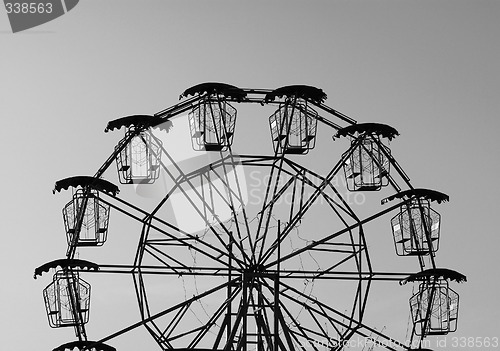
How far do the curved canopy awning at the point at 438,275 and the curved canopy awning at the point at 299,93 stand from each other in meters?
5.53

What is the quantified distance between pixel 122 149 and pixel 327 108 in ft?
19.0

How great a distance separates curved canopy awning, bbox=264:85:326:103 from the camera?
34219 millimetres

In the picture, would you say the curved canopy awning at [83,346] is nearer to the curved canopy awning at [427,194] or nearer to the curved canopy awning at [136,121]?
the curved canopy awning at [136,121]

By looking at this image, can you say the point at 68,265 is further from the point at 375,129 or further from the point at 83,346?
the point at 375,129

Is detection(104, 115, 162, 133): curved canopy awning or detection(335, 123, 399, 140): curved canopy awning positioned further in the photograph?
detection(335, 123, 399, 140): curved canopy awning

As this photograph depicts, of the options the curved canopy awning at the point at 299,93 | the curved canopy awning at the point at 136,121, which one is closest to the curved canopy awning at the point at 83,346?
the curved canopy awning at the point at 136,121

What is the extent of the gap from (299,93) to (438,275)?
20.6 feet

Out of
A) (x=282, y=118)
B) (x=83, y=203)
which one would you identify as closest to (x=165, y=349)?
(x=83, y=203)

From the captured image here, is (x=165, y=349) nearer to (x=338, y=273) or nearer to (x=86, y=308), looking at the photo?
(x=86, y=308)

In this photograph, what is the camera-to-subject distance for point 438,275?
34062 millimetres

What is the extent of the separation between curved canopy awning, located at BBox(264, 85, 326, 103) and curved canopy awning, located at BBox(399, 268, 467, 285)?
553cm

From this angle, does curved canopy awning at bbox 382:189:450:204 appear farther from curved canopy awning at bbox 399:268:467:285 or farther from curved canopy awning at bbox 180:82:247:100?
curved canopy awning at bbox 180:82:247:100

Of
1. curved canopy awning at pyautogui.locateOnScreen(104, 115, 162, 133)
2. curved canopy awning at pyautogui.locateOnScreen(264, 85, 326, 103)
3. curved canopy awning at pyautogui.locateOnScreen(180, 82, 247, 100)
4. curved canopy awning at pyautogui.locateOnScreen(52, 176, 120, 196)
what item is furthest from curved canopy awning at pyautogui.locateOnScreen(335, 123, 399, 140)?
curved canopy awning at pyautogui.locateOnScreen(52, 176, 120, 196)

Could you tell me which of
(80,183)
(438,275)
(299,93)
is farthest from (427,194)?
(80,183)
